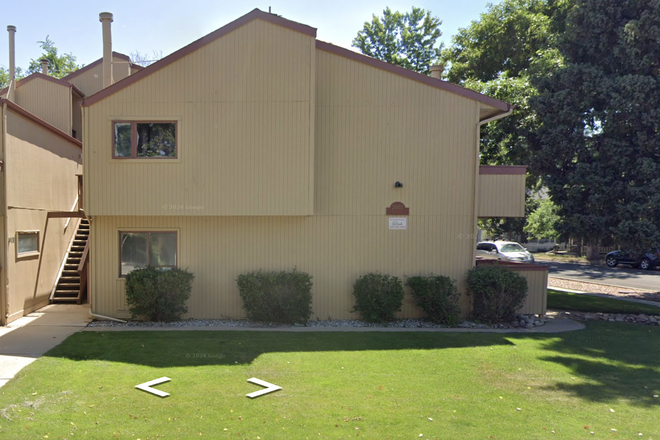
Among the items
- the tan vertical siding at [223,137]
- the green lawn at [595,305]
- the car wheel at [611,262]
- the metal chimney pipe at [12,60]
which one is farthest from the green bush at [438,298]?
the car wheel at [611,262]

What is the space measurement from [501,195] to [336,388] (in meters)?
7.20

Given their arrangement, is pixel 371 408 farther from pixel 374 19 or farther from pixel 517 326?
pixel 374 19

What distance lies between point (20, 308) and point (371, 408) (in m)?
9.46

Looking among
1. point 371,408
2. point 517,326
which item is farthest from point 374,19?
point 371,408

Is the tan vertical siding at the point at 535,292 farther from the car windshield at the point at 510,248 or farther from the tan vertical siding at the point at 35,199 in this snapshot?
the car windshield at the point at 510,248

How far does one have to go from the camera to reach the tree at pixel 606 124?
13625 mm

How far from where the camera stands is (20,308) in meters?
11.2

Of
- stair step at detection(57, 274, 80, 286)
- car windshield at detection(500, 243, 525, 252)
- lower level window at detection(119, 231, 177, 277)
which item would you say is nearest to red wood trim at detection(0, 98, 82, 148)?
lower level window at detection(119, 231, 177, 277)

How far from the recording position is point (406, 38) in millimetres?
26750

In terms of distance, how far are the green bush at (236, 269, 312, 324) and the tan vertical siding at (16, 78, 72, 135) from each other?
32.1 ft

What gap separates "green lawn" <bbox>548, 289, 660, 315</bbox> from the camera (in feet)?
45.4

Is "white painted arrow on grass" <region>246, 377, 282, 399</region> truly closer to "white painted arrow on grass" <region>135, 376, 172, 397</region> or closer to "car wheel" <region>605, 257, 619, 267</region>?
"white painted arrow on grass" <region>135, 376, 172, 397</region>

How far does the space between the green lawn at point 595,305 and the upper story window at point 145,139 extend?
11808mm

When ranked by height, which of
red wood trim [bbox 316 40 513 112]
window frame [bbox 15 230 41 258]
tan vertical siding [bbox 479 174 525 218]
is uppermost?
red wood trim [bbox 316 40 513 112]
